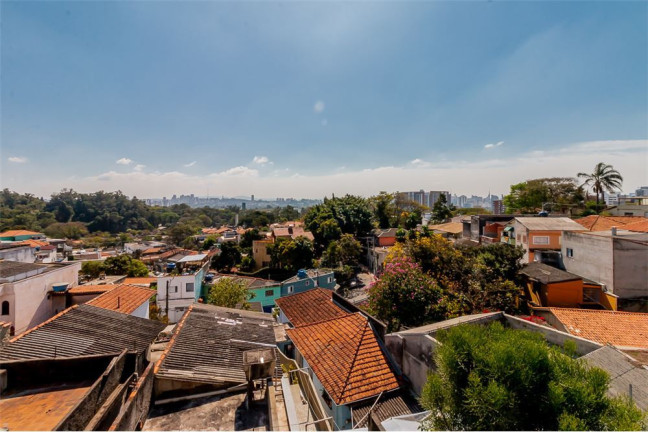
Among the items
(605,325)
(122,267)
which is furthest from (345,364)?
(122,267)

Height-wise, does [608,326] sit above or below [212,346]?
below

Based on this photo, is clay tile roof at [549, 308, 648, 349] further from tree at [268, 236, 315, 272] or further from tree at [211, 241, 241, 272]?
tree at [211, 241, 241, 272]

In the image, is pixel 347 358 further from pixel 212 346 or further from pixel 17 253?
pixel 17 253

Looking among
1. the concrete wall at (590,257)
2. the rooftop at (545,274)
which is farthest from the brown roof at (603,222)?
the rooftop at (545,274)

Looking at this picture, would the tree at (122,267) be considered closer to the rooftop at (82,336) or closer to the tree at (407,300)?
the rooftop at (82,336)

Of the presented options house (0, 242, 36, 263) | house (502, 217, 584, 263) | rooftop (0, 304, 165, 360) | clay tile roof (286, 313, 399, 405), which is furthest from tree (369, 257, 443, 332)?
house (0, 242, 36, 263)

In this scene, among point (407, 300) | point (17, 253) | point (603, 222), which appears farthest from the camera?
point (17, 253)
